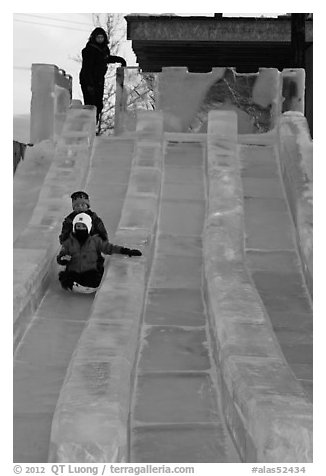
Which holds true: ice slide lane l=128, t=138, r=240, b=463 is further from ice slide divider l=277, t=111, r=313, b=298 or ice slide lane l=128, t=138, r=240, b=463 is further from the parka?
the parka

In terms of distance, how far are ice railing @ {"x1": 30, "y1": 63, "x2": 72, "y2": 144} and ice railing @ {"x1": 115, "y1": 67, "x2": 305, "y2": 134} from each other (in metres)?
1.12

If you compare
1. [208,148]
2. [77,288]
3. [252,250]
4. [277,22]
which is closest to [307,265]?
[252,250]

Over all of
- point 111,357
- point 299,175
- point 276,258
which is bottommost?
point 111,357

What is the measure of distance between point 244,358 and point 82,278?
2.02 meters

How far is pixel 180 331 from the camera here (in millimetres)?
4777

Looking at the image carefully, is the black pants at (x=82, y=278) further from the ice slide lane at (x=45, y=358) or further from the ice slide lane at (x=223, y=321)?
the ice slide lane at (x=223, y=321)

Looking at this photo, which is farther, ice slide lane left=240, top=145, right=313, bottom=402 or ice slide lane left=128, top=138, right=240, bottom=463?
ice slide lane left=240, top=145, right=313, bottom=402

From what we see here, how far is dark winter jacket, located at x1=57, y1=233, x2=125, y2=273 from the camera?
5.51m

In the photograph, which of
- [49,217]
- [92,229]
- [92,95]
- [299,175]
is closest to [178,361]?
[92,229]

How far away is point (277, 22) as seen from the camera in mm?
13500

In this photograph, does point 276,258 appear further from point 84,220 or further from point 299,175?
point 84,220

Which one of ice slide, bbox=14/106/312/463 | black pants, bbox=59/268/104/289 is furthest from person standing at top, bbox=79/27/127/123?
black pants, bbox=59/268/104/289

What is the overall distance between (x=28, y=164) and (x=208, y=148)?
6.93 feet

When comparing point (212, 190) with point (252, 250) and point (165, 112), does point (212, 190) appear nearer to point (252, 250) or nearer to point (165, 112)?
point (252, 250)
